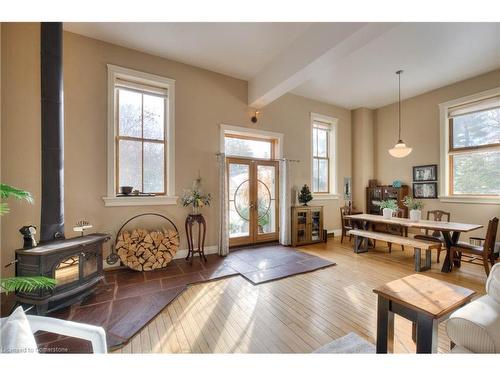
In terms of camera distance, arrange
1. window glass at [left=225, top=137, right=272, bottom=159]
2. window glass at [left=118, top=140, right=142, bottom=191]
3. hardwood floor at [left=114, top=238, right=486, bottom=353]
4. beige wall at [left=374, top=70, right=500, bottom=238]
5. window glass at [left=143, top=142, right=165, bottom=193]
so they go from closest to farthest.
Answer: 1. hardwood floor at [left=114, top=238, right=486, bottom=353]
2. window glass at [left=118, top=140, right=142, bottom=191]
3. window glass at [left=143, top=142, right=165, bottom=193]
4. beige wall at [left=374, top=70, right=500, bottom=238]
5. window glass at [left=225, top=137, right=272, bottom=159]

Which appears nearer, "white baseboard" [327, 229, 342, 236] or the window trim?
the window trim

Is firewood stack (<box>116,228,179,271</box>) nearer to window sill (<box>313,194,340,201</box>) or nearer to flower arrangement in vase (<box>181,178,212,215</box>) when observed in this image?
flower arrangement in vase (<box>181,178,212,215</box>)

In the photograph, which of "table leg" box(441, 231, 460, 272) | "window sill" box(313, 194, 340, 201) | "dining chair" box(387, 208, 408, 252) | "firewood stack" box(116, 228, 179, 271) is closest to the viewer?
"firewood stack" box(116, 228, 179, 271)

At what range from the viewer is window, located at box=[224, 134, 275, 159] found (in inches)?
186

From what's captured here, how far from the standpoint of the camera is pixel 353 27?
2.49 meters

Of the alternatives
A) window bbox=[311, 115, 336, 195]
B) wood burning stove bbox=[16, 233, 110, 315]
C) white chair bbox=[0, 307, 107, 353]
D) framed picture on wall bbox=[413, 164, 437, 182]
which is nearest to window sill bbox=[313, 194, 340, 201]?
window bbox=[311, 115, 336, 195]

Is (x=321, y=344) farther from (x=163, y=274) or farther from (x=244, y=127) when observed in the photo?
(x=244, y=127)

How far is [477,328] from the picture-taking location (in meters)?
1.16

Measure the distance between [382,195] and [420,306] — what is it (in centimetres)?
525

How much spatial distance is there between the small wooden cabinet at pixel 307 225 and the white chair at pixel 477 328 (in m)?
3.69

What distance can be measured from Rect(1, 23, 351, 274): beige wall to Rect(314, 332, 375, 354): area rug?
9.61 ft

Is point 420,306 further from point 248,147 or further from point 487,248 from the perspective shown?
point 248,147
